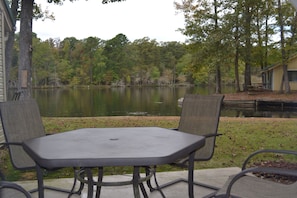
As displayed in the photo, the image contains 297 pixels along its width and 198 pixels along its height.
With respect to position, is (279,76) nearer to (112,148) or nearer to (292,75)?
(292,75)

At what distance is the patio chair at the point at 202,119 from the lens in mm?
2742

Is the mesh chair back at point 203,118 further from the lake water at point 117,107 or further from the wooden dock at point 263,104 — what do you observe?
the wooden dock at point 263,104

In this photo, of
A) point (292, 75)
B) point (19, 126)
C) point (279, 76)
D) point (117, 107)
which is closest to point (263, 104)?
point (292, 75)

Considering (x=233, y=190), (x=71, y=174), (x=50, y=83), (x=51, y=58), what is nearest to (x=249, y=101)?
(x=71, y=174)

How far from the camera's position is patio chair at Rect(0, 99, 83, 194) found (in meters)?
2.47

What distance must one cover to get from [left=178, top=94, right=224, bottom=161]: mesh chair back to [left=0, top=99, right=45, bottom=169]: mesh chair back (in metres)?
1.28

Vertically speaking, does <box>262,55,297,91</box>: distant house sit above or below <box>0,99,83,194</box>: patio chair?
above

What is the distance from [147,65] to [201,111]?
1960 inches

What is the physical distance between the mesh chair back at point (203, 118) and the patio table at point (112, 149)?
497mm

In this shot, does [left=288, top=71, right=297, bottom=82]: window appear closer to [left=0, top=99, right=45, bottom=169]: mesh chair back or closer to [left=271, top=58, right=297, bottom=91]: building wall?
[left=271, top=58, right=297, bottom=91]: building wall

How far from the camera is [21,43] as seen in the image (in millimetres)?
7328

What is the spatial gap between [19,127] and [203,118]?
1.50m

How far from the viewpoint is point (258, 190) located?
6.07 feet

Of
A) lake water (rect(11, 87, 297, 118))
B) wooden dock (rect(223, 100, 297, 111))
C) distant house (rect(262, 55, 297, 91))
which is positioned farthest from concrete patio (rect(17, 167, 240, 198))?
distant house (rect(262, 55, 297, 91))
